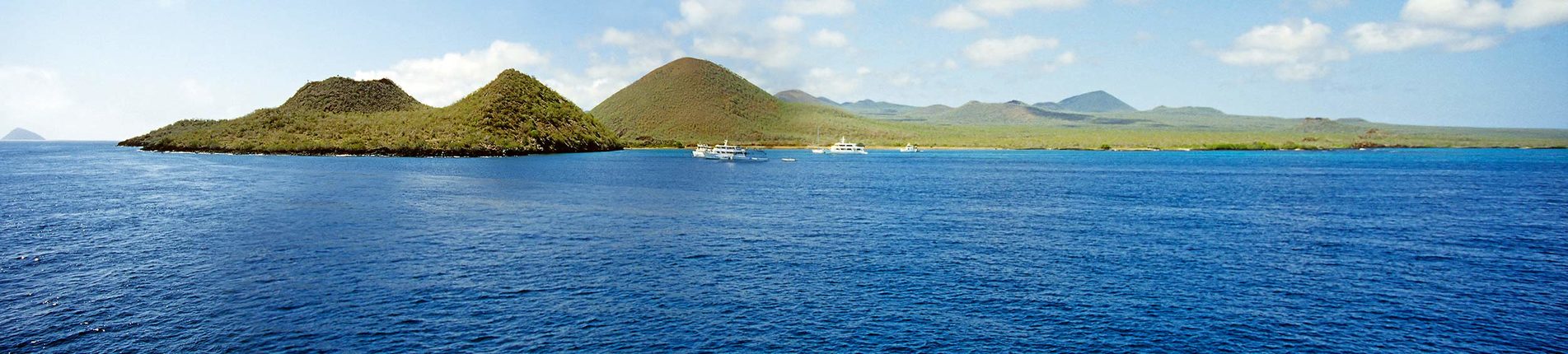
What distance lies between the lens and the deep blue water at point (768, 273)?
77.0 ft

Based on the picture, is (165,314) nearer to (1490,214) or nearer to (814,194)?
(814,194)

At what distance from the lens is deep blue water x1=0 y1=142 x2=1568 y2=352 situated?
23469 millimetres

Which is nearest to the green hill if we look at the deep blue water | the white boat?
the white boat

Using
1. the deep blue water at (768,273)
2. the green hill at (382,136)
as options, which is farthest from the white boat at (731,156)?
the deep blue water at (768,273)

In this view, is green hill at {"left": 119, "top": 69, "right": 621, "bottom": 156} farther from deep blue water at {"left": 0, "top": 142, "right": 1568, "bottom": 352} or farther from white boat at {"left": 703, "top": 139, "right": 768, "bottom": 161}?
deep blue water at {"left": 0, "top": 142, "right": 1568, "bottom": 352}

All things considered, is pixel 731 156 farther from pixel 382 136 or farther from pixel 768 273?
pixel 768 273

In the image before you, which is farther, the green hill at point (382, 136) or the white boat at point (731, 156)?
the green hill at point (382, 136)

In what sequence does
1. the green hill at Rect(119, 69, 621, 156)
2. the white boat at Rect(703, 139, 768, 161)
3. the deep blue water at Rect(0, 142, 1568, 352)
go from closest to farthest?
the deep blue water at Rect(0, 142, 1568, 352) < the white boat at Rect(703, 139, 768, 161) < the green hill at Rect(119, 69, 621, 156)

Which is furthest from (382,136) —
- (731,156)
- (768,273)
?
(768,273)

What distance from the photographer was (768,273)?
106 ft

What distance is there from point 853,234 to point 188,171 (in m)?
95.4

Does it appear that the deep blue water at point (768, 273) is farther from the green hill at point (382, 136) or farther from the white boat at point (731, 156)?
the green hill at point (382, 136)

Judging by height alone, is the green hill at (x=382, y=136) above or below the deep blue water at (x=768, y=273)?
above

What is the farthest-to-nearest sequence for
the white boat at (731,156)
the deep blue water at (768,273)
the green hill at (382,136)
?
the green hill at (382,136) < the white boat at (731,156) < the deep blue water at (768,273)
